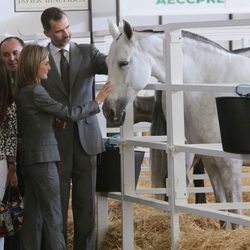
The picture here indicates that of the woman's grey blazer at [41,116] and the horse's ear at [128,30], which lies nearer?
the woman's grey blazer at [41,116]

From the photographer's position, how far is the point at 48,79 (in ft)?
15.3

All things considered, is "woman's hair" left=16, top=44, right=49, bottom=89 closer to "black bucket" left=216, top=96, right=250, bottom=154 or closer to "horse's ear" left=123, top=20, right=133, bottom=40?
"horse's ear" left=123, top=20, right=133, bottom=40

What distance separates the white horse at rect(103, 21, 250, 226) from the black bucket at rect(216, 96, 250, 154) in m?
1.11

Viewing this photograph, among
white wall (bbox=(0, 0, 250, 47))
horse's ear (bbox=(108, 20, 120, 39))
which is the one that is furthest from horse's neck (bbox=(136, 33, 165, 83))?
white wall (bbox=(0, 0, 250, 47))

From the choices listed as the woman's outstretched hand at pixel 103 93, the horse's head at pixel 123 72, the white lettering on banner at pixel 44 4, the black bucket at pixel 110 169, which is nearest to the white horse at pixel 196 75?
the horse's head at pixel 123 72

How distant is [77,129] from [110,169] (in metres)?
0.50

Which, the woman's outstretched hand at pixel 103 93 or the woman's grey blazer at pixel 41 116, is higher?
the woman's outstretched hand at pixel 103 93

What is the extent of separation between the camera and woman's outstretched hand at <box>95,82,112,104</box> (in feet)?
14.6

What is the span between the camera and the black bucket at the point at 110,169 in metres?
5.04

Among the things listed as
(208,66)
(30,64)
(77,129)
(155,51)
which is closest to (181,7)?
(208,66)

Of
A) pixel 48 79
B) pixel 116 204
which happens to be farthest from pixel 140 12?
pixel 48 79

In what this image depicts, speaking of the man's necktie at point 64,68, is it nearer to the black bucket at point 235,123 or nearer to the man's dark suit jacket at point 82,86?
the man's dark suit jacket at point 82,86

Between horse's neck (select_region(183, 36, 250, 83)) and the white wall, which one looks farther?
the white wall

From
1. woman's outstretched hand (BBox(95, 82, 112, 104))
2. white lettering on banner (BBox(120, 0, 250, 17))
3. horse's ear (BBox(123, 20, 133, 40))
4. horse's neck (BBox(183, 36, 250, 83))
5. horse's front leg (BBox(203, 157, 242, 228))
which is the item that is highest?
white lettering on banner (BBox(120, 0, 250, 17))
